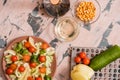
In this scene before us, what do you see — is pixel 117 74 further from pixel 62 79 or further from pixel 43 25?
pixel 43 25

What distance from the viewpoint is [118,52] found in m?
1.60

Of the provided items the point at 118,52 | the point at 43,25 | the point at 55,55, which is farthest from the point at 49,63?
the point at 118,52

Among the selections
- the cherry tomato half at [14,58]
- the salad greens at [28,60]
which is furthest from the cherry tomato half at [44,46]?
the cherry tomato half at [14,58]

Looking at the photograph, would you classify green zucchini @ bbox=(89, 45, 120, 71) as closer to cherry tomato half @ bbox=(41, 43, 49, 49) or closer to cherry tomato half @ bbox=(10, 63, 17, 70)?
cherry tomato half @ bbox=(41, 43, 49, 49)

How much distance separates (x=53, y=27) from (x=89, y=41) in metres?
0.15

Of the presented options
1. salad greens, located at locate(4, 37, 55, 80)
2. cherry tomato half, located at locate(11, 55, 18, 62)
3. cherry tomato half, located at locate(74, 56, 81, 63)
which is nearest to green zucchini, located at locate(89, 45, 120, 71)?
cherry tomato half, located at locate(74, 56, 81, 63)

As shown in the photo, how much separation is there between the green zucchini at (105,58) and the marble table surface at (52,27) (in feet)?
0.19

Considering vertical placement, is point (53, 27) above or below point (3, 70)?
above

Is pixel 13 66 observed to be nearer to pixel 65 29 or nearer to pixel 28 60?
pixel 28 60

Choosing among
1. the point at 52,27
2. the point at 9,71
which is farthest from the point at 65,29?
the point at 9,71

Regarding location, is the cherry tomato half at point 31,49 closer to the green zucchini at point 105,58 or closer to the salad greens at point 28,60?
the salad greens at point 28,60

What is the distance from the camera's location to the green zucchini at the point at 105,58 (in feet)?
5.25

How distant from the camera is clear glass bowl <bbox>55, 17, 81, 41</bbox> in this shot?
1635mm

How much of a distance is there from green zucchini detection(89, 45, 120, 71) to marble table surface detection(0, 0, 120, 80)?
2.3 inches
